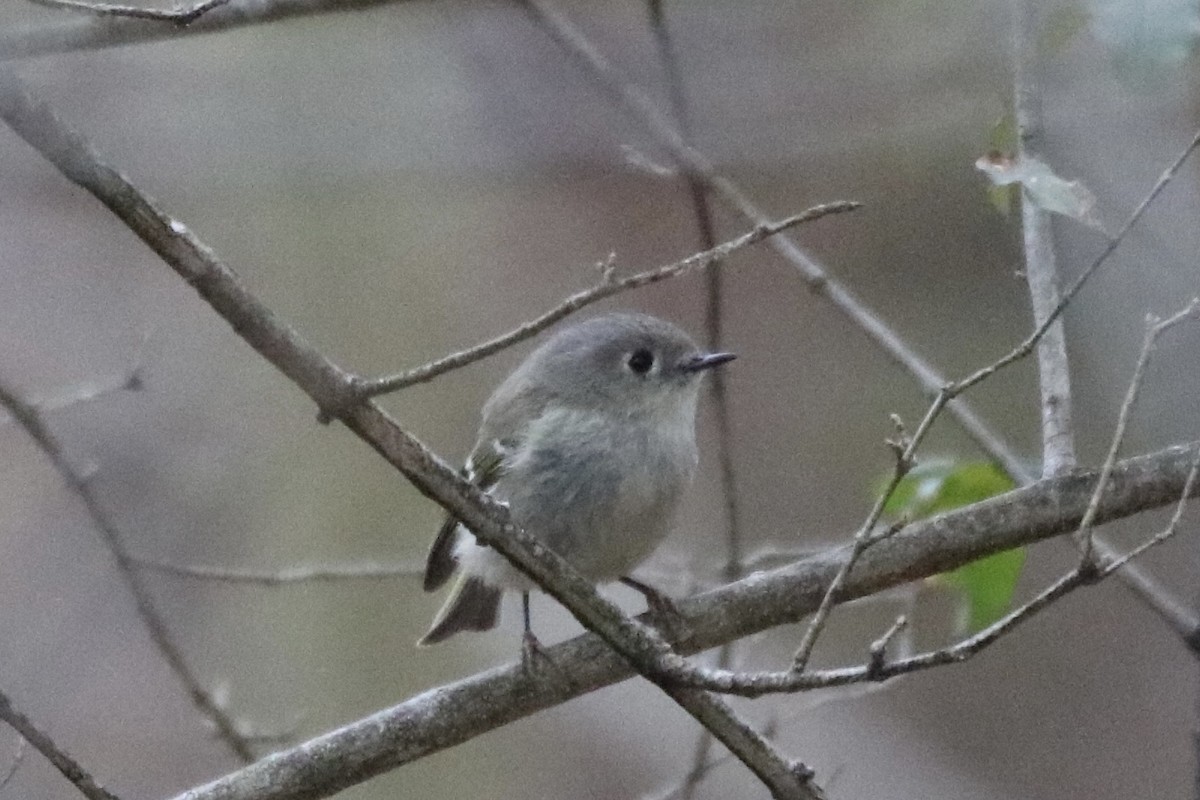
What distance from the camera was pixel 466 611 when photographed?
9.46 ft

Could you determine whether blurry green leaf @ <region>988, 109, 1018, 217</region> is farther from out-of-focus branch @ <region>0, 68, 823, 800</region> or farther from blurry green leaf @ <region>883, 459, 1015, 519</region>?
out-of-focus branch @ <region>0, 68, 823, 800</region>

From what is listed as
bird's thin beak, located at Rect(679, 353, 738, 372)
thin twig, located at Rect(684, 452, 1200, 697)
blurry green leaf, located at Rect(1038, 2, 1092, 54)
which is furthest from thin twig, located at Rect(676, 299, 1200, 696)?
bird's thin beak, located at Rect(679, 353, 738, 372)

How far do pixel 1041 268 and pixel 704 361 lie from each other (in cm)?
64

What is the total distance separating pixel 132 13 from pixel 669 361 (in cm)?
135

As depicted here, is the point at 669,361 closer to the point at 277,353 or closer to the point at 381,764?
the point at 381,764

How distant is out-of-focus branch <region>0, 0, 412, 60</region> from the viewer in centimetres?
217

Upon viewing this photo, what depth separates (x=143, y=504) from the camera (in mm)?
4699

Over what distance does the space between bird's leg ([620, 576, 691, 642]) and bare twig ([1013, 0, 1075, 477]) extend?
1.73 feet

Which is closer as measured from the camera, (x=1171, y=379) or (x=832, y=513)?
(x=1171, y=379)

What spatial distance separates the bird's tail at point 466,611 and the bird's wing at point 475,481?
118 mm

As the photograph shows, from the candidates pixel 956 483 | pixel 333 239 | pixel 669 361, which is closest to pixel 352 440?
pixel 333 239

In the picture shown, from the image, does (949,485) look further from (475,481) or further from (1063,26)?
(475,481)

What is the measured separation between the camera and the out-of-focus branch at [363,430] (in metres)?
1.45

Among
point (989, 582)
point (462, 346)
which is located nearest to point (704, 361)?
point (989, 582)
